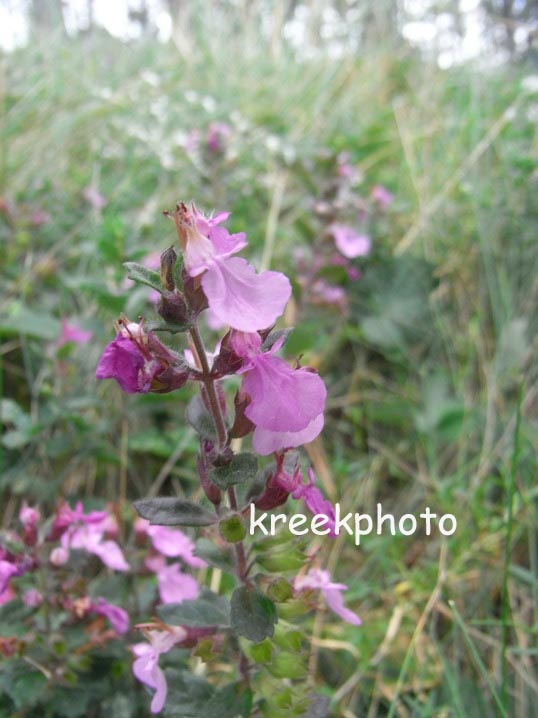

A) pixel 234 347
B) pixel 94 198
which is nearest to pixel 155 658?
pixel 234 347

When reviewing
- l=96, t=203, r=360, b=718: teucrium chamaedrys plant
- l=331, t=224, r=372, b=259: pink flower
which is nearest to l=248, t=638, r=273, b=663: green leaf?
l=96, t=203, r=360, b=718: teucrium chamaedrys plant

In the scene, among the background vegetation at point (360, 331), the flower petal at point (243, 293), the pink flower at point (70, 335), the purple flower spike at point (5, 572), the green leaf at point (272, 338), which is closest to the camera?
the flower petal at point (243, 293)

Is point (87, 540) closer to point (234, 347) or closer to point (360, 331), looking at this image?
point (234, 347)

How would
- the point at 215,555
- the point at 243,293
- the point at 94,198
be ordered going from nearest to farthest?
the point at 243,293 → the point at 215,555 → the point at 94,198

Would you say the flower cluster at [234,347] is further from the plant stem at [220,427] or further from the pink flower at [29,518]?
the pink flower at [29,518]

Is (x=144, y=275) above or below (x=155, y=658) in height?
above

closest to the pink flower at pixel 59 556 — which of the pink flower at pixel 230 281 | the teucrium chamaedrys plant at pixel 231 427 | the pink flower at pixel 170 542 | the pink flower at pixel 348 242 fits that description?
the pink flower at pixel 170 542

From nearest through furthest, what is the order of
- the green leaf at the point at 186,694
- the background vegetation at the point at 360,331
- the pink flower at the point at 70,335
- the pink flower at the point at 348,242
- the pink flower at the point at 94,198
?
the green leaf at the point at 186,694 → the background vegetation at the point at 360,331 → the pink flower at the point at 70,335 → the pink flower at the point at 348,242 → the pink flower at the point at 94,198
